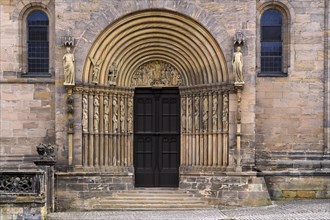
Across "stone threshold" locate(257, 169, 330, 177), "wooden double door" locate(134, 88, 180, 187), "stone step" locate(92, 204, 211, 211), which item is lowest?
"stone step" locate(92, 204, 211, 211)

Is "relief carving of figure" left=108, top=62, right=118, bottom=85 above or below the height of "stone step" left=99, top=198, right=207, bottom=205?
above

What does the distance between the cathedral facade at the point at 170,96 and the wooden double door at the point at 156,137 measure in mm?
33

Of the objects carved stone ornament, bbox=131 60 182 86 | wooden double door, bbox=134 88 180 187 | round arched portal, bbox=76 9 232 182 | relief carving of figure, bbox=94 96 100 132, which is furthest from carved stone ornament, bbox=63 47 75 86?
wooden double door, bbox=134 88 180 187

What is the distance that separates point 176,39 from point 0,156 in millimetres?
6796

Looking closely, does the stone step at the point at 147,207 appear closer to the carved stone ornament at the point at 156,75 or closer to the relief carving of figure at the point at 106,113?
the relief carving of figure at the point at 106,113

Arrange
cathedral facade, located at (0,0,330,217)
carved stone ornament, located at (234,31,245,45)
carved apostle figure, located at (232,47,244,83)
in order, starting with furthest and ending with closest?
cathedral facade, located at (0,0,330,217), carved stone ornament, located at (234,31,245,45), carved apostle figure, located at (232,47,244,83)

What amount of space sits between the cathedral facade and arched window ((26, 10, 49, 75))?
33 millimetres

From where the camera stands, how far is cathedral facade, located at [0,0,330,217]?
714 inches

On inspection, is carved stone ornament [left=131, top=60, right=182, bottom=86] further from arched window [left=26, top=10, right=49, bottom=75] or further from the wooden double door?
Result: arched window [left=26, top=10, right=49, bottom=75]

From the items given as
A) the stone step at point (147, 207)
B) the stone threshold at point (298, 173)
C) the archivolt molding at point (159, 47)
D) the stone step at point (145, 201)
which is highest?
the archivolt molding at point (159, 47)

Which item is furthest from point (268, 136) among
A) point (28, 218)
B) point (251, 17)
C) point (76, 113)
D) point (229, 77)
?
point (28, 218)

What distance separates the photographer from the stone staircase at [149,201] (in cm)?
1789

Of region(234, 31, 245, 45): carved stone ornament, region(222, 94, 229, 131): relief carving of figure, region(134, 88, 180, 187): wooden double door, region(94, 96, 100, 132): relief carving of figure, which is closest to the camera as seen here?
region(234, 31, 245, 45): carved stone ornament

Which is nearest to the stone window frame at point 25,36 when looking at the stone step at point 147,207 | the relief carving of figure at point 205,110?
the stone step at point 147,207
